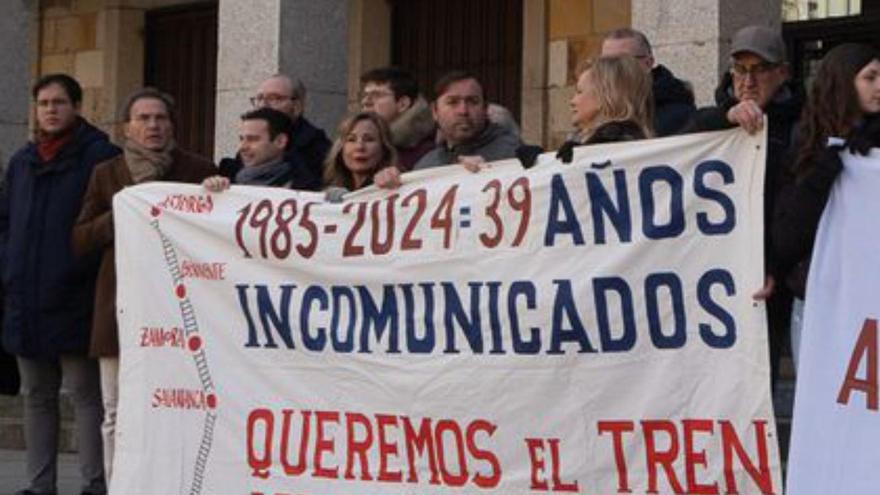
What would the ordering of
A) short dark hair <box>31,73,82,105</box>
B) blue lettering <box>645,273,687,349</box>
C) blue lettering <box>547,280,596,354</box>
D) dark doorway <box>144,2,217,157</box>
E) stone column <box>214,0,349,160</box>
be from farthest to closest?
1. dark doorway <box>144,2,217,157</box>
2. stone column <box>214,0,349,160</box>
3. short dark hair <box>31,73,82,105</box>
4. blue lettering <box>547,280,596,354</box>
5. blue lettering <box>645,273,687,349</box>

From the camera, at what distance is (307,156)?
932 cm

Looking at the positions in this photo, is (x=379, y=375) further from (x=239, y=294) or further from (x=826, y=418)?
(x=826, y=418)

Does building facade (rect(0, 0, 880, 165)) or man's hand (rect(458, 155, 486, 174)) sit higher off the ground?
building facade (rect(0, 0, 880, 165))

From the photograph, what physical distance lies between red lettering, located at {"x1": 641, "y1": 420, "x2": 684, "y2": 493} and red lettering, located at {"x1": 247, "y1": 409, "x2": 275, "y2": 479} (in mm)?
1834

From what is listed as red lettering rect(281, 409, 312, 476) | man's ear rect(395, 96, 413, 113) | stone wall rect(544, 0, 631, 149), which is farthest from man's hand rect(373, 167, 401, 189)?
stone wall rect(544, 0, 631, 149)

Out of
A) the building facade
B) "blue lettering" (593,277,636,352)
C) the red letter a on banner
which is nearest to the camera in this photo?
the red letter a on banner

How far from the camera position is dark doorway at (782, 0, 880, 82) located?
13773mm

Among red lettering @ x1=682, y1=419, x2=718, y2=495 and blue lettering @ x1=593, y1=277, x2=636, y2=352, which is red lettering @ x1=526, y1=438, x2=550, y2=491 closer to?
blue lettering @ x1=593, y1=277, x2=636, y2=352

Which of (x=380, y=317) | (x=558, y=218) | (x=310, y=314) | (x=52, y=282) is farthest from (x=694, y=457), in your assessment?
(x=52, y=282)

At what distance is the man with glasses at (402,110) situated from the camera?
906 centimetres

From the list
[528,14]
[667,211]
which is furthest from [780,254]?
[528,14]

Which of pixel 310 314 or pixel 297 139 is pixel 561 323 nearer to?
pixel 310 314

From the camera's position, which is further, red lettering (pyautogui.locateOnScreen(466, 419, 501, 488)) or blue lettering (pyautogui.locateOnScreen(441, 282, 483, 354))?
blue lettering (pyautogui.locateOnScreen(441, 282, 483, 354))

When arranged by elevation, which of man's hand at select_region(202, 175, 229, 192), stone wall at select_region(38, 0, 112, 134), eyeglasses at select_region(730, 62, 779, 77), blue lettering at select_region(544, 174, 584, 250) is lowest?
blue lettering at select_region(544, 174, 584, 250)
